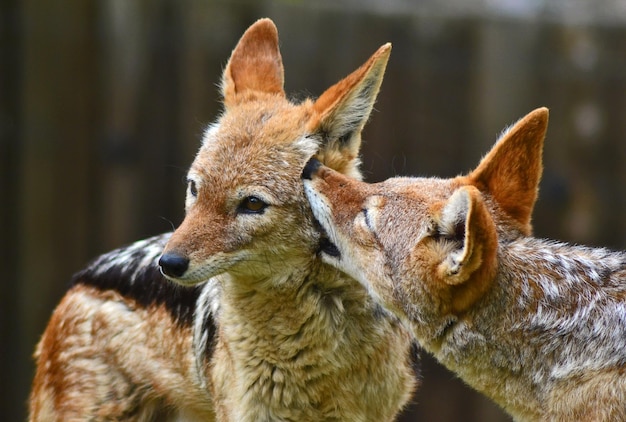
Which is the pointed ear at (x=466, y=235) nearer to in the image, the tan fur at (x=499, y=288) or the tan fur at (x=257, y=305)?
the tan fur at (x=499, y=288)

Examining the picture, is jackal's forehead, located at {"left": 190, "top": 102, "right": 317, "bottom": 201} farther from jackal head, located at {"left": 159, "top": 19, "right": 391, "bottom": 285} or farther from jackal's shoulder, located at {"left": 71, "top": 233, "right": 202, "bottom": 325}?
jackal's shoulder, located at {"left": 71, "top": 233, "right": 202, "bottom": 325}

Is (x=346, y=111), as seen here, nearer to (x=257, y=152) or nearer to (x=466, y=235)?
(x=257, y=152)

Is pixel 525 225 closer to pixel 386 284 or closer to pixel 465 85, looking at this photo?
pixel 386 284

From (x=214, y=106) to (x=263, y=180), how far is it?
620 cm

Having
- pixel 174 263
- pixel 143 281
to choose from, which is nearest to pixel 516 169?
pixel 174 263

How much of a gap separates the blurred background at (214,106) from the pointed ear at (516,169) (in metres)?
5.80

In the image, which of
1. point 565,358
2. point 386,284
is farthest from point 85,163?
point 565,358

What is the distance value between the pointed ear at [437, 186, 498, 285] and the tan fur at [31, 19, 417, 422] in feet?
4.02

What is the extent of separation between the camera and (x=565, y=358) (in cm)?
648

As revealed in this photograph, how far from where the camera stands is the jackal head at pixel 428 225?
6379 mm

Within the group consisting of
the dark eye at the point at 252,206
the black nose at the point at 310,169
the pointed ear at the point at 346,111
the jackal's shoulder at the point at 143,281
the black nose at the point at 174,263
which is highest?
the pointed ear at the point at 346,111

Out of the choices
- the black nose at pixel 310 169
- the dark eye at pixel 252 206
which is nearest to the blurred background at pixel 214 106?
the black nose at pixel 310 169

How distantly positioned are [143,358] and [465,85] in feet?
23.1

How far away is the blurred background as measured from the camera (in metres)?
13.2
